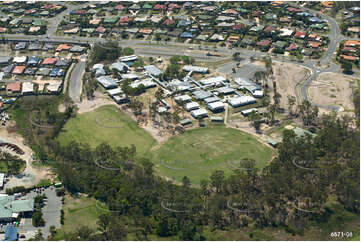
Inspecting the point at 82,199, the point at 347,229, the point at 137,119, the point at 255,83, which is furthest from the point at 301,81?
the point at 82,199

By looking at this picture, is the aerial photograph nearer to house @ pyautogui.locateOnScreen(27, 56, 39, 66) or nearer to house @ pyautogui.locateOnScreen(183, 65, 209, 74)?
house @ pyautogui.locateOnScreen(27, 56, 39, 66)

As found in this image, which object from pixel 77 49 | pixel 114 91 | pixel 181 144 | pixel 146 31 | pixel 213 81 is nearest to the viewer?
pixel 181 144

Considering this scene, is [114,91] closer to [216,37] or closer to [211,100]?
[211,100]

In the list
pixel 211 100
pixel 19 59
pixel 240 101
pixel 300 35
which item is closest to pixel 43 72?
pixel 19 59

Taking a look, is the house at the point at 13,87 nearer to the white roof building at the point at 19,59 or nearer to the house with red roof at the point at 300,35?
the white roof building at the point at 19,59

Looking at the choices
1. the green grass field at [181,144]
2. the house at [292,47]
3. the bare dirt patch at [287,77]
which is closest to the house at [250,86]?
the bare dirt patch at [287,77]

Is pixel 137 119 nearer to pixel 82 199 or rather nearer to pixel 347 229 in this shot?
pixel 82 199

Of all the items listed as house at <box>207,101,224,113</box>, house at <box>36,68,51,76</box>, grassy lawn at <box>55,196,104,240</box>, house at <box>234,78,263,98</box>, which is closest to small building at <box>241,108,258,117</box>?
house at <box>207,101,224,113</box>
